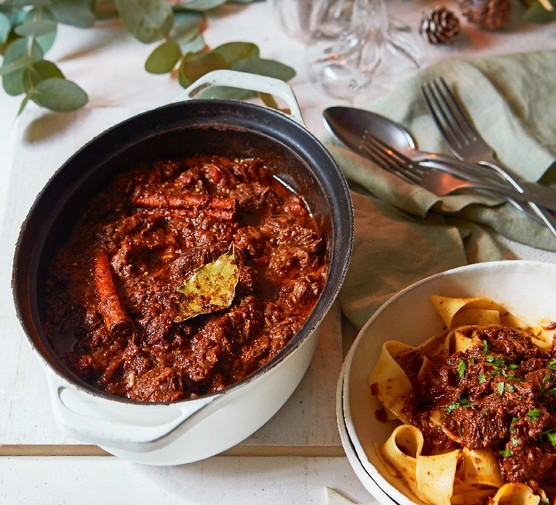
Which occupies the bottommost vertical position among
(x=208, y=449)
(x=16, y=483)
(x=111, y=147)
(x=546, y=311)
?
(x=16, y=483)

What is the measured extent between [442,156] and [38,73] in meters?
1.63

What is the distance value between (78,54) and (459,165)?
1726mm

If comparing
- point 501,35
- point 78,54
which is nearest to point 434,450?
point 501,35

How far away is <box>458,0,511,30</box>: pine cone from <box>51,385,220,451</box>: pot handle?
2277 millimetres

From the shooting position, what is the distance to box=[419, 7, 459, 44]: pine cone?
3.21 meters

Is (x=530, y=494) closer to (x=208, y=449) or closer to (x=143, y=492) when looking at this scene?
(x=208, y=449)

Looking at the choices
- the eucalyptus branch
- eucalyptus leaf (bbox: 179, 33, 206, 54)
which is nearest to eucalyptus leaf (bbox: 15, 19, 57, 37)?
the eucalyptus branch

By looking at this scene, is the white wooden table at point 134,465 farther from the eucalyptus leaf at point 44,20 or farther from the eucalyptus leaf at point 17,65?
the eucalyptus leaf at point 44,20

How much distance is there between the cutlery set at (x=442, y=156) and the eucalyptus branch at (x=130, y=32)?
0.43 metres

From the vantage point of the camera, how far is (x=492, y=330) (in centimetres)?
215

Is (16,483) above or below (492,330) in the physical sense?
below

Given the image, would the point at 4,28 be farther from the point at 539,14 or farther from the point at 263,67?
the point at 539,14

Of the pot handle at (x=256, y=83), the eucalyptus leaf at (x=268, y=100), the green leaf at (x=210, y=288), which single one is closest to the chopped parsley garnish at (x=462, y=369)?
the green leaf at (x=210, y=288)

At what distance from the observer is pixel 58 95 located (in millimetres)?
2939
